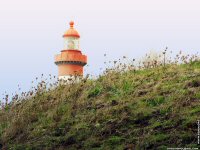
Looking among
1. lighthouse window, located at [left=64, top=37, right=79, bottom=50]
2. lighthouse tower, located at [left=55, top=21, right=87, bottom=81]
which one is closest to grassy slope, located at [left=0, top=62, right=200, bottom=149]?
lighthouse tower, located at [left=55, top=21, right=87, bottom=81]

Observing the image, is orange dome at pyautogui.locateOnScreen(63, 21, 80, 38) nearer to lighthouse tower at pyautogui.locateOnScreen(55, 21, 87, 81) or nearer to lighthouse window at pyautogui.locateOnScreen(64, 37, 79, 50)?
lighthouse tower at pyautogui.locateOnScreen(55, 21, 87, 81)

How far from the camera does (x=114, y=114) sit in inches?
391

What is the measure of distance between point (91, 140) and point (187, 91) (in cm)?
243

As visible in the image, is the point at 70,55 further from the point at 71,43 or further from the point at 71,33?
the point at 71,33

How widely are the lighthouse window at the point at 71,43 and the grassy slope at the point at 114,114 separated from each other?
14607 mm

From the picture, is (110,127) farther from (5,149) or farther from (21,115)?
(21,115)

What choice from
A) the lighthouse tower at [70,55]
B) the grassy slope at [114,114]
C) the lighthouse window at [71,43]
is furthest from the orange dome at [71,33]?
the grassy slope at [114,114]

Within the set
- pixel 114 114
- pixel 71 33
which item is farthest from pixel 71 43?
pixel 114 114

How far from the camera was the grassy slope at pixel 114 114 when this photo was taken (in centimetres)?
850

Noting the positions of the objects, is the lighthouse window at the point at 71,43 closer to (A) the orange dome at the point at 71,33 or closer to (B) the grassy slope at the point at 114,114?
(A) the orange dome at the point at 71,33

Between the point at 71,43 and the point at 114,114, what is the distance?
18467 millimetres

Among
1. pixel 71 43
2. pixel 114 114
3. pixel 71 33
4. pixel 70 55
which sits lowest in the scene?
pixel 114 114

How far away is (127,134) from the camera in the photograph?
8.74 meters

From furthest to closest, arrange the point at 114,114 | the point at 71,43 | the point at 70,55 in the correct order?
the point at 71,43, the point at 70,55, the point at 114,114
